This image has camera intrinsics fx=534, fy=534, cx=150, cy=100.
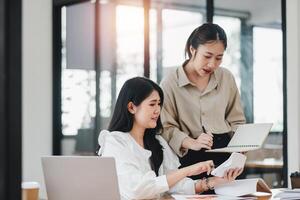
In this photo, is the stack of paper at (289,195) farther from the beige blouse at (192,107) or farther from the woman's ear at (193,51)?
the woman's ear at (193,51)

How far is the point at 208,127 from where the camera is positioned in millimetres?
2502

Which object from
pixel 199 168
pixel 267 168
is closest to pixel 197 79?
pixel 199 168

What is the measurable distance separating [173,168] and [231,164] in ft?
1.27

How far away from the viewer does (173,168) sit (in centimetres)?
244

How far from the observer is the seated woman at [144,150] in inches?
86.5

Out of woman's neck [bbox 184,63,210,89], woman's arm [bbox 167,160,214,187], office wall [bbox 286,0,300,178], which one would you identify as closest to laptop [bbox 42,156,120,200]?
woman's arm [bbox 167,160,214,187]

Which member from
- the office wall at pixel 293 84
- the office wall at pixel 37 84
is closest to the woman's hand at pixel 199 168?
the office wall at pixel 293 84

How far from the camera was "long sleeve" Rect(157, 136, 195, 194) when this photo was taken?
2324 mm

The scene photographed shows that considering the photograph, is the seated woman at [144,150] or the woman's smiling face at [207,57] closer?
the seated woman at [144,150]

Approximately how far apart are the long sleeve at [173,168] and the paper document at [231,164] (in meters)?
0.19

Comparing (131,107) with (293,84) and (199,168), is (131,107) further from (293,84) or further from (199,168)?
(293,84)

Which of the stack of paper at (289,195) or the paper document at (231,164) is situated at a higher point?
the paper document at (231,164)

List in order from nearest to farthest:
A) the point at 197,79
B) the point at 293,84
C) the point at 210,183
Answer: the point at 210,183 < the point at 197,79 < the point at 293,84

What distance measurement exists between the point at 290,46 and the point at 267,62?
0.64 meters
